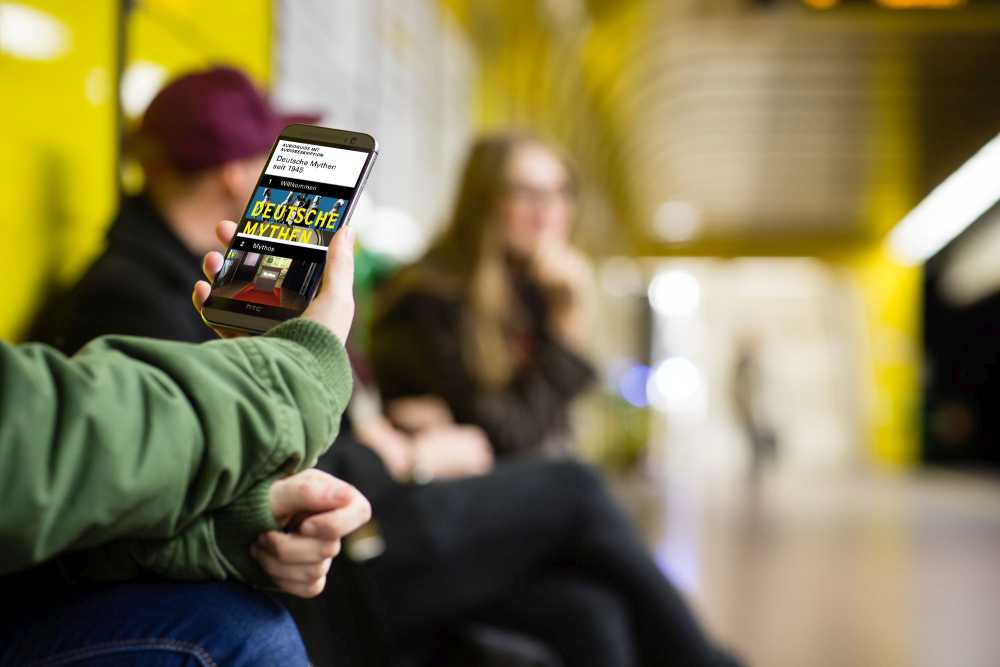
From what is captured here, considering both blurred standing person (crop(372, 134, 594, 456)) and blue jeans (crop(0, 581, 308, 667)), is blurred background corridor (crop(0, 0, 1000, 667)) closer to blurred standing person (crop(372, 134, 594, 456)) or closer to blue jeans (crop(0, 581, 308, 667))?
blurred standing person (crop(372, 134, 594, 456))

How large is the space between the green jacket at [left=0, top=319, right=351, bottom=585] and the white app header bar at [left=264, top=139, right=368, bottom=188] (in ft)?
0.37

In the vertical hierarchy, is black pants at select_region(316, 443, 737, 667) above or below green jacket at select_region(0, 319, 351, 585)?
below

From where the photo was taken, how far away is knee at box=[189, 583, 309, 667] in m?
0.85

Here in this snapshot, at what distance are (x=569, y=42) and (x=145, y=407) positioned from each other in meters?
6.11

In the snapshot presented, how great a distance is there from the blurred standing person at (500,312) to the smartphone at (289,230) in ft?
5.01

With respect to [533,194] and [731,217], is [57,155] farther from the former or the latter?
[731,217]

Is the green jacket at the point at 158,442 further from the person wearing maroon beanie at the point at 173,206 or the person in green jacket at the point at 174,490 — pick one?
the person wearing maroon beanie at the point at 173,206

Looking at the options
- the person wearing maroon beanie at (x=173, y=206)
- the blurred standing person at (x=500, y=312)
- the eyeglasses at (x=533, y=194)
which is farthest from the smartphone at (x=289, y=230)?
the eyeglasses at (x=533, y=194)

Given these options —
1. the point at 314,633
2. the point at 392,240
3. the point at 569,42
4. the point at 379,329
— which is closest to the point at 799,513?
the point at 569,42

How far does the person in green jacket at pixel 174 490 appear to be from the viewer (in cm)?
65

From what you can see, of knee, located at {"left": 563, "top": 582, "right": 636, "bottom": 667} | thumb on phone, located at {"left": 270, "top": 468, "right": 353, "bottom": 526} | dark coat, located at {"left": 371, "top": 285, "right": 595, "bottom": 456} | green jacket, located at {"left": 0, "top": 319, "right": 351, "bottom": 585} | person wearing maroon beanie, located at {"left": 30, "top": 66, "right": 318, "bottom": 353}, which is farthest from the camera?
dark coat, located at {"left": 371, "top": 285, "right": 595, "bottom": 456}

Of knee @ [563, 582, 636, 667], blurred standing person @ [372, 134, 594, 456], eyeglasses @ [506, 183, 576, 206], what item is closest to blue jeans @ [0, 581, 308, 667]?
knee @ [563, 582, 636, 667]

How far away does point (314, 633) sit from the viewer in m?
1.00

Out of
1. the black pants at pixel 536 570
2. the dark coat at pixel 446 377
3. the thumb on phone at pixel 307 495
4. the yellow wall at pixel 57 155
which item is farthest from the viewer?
the dark coat at pixel 446 377
